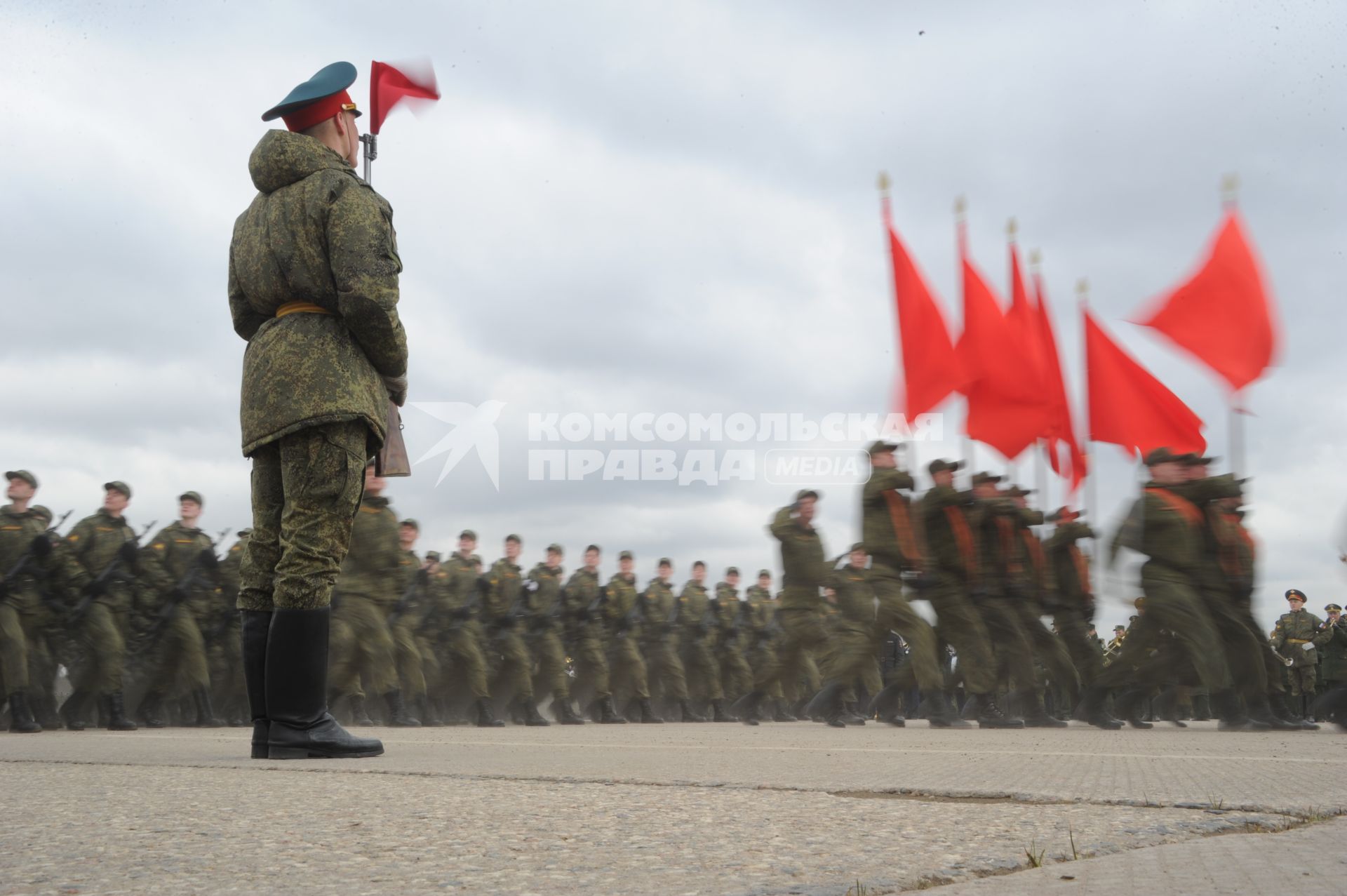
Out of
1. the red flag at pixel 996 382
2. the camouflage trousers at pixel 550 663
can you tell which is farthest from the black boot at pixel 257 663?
the camouflage trousers at pixel 550 663

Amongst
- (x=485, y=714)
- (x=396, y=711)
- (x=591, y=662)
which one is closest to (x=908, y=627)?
(x=396, y=711)

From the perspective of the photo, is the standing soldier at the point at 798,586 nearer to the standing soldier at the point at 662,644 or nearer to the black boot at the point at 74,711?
the standing soldier at the point at 662,644

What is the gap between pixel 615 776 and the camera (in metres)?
3.08

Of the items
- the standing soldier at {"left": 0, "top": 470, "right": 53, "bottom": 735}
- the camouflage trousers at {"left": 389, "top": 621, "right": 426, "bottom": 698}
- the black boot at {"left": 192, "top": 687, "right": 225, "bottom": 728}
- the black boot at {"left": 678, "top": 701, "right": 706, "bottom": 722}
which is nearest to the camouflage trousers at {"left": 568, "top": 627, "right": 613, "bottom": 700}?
the black boot at {"left": 678, "top": 701, "right": 706, "bottom": 722}

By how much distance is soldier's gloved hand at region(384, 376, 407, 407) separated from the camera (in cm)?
380

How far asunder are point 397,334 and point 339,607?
7.26 m

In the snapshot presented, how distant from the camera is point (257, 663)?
3.72 metres

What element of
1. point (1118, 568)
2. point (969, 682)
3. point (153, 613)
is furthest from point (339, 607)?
point (1118, 568)

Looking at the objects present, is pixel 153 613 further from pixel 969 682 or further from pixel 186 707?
pixel 969 682

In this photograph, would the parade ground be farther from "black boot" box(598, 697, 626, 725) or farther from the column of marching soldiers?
"black boot" box(598, 697, 626, 725)

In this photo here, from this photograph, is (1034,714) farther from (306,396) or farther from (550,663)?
(306,396)

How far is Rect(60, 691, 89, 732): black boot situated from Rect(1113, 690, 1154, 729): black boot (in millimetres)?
7448

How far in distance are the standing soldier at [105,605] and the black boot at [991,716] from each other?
617cm

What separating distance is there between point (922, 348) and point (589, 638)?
204 inches
